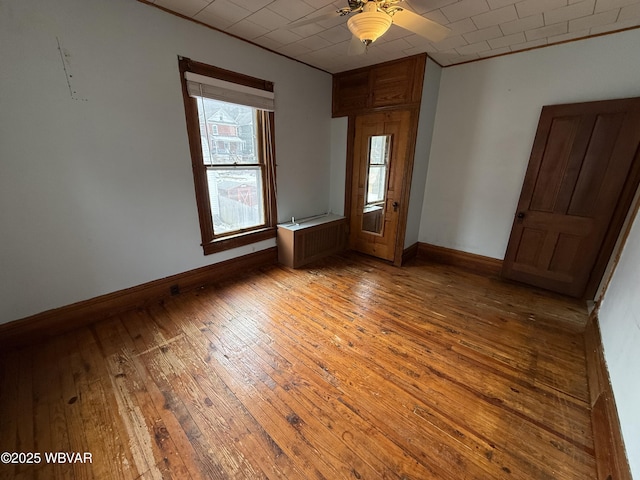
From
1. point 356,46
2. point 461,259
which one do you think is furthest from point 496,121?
point 356,46

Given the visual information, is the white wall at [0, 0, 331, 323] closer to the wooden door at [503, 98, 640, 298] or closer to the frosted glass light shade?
the frosted glass light shade

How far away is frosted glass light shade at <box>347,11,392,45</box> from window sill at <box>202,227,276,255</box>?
2396mm

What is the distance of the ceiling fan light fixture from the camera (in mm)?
1591

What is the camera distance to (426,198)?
3.87m

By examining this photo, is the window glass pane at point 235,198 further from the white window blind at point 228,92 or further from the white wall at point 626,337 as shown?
the white wall at point 626,337

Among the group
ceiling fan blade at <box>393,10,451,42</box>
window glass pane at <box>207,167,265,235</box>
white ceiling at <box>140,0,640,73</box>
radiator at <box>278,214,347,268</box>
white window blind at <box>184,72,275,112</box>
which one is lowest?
radiator at <box>278,214,347,268</box>

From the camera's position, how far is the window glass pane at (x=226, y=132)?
2720 millimetres

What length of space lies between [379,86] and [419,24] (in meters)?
1.75

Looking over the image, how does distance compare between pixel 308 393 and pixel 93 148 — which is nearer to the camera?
pixel 308 393

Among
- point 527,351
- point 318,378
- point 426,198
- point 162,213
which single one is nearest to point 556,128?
point 426,198

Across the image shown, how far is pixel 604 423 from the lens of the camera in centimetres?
145

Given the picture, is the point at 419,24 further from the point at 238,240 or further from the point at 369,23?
the point at 238,240

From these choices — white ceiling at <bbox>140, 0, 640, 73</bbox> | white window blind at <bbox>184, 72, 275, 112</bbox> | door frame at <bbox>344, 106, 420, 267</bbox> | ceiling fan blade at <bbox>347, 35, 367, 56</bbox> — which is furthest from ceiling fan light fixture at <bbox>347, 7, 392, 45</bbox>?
door frame at <bbox>344, 106, 420, 267</bbox>

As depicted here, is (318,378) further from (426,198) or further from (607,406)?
(426,198)
